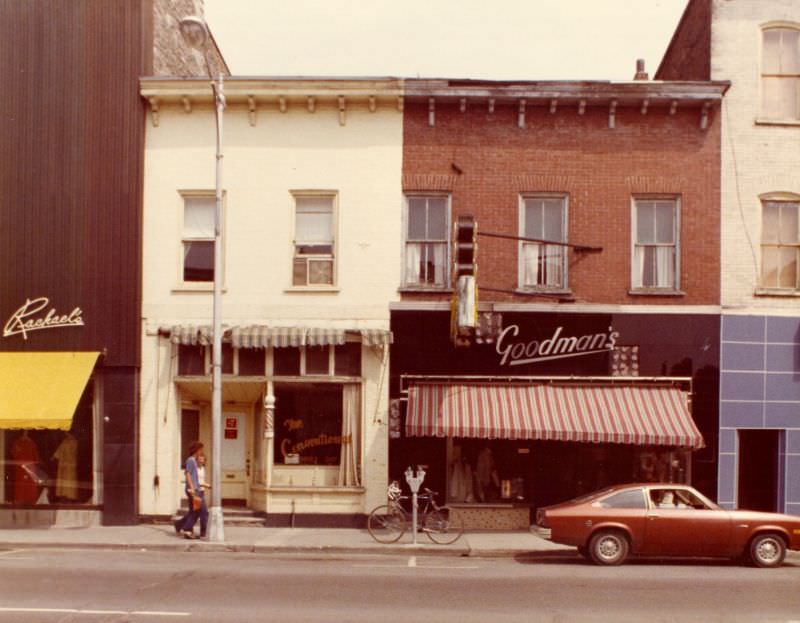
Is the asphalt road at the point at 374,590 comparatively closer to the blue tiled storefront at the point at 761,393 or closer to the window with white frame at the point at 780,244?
the blue tiled storefront at the point at 761,393

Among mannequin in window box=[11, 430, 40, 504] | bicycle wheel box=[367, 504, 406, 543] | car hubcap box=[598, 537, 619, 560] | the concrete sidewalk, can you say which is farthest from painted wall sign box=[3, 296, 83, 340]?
car hubcap box=[598, 537, 619, 560]

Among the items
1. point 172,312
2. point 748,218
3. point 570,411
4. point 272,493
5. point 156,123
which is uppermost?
point 156,123

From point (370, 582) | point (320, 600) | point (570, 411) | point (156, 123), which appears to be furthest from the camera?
point (156, 123)

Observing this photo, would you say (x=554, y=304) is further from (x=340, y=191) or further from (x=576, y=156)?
(x=340, y=191)

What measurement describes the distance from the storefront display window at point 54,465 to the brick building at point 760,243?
1296 cm

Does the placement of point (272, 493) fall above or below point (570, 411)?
below

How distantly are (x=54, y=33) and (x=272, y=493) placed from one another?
34.6 ft

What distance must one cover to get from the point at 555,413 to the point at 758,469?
4924 mm

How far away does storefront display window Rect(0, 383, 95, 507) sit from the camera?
2070cm

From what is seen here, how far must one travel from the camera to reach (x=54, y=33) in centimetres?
2100

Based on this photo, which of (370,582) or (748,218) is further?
(748,218)

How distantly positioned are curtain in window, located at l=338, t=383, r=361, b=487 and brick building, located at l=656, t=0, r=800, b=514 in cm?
741

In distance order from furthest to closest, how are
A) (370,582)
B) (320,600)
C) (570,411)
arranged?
(570,411) < (370,582) < (320,600)

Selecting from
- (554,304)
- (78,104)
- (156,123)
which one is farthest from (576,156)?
(78,104)
